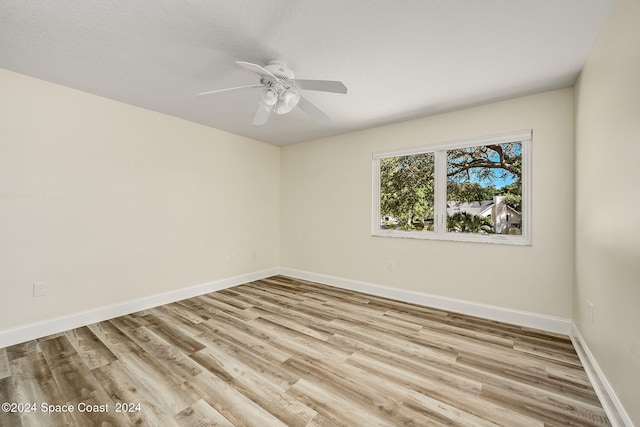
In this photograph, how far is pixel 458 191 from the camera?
125 inches

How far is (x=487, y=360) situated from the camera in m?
2.07

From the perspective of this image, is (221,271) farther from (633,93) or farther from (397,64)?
(633,93)

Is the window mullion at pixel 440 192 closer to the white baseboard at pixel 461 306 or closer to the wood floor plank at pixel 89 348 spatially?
the white baseboard at pixel 461 306

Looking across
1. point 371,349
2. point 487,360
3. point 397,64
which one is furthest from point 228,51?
point 487,360

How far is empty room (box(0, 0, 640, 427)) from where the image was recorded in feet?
5.10

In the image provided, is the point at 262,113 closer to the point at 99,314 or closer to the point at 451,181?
the point at 451,181

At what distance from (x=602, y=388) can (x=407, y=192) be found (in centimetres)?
245

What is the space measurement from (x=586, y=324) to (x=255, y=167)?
4313mm

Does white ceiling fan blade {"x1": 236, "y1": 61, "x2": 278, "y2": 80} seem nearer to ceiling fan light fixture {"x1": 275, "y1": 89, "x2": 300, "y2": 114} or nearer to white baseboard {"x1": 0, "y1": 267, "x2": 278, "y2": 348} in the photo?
ceiling fan light fixture {"x1": 275, "y1": 89, "x2": 300, "y2": 114}

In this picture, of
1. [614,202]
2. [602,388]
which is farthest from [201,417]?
[614,202]

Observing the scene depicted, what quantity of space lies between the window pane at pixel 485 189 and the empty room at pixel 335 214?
23mm

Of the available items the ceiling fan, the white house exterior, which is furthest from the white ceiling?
the white house exterior

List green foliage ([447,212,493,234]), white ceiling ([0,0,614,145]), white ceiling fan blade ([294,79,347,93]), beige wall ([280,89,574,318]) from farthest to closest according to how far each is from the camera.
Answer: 1. green foliage ([447,212,493,234])
2. beige wall ([280,89,574,318])
3. white ceiling fan blade ([294,79,347,93])
4. white ceiling ([0,0,614,145])

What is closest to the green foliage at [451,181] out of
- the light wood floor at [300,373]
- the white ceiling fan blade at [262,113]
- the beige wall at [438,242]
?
the beige wall at [438,242]
